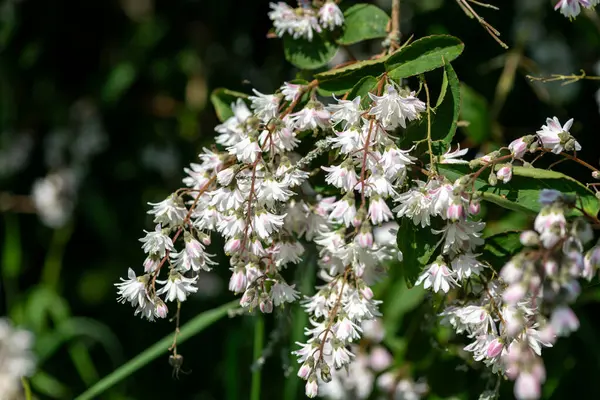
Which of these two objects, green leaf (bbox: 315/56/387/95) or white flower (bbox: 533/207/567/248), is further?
green leaf (bbox: 315/56/387/95)

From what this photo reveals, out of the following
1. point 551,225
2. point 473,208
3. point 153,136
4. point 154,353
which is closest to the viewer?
point 551,225

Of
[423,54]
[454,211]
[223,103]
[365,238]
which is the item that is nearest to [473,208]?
[454,211]

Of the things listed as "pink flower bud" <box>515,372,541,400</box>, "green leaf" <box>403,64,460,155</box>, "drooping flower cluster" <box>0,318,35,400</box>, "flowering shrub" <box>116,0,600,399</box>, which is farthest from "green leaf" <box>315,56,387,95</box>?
"drooping flower cluster" <box>0,318,35,400</box>

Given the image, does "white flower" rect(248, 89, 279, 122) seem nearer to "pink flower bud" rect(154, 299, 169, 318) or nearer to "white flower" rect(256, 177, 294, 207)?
"white flower" rect(256, 177, 294, 207)

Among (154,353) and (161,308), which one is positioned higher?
(161,308)

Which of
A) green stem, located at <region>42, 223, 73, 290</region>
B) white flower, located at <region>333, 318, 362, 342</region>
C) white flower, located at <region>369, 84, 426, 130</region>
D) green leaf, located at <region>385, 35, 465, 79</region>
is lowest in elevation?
green stem, located at <region>42, 223, 73, 290</region>

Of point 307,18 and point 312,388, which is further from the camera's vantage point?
point 307,18

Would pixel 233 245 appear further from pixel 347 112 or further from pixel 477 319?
pixel 477 319
